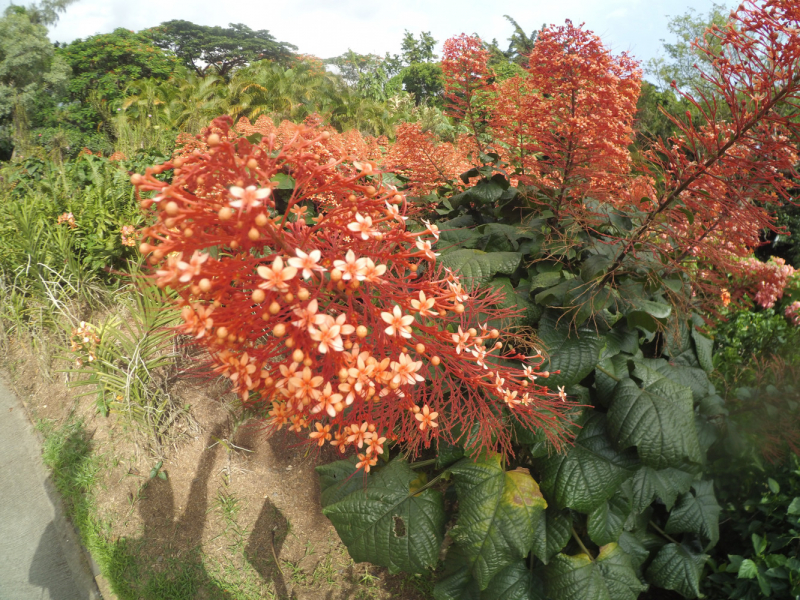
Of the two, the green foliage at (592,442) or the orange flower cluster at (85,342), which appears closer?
the green foliage at (592,442)

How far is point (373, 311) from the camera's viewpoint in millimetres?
1068

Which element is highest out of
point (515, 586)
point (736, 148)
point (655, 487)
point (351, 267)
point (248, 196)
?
point (736, 148)

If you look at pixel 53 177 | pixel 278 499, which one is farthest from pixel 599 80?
pixel 53 177

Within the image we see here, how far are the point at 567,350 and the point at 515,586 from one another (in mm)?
978

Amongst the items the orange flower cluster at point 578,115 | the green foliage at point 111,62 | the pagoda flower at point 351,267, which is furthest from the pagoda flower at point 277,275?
the green foliage at point 111,62

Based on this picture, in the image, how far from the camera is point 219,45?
1144 inches

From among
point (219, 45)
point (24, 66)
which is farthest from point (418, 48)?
point (24, 66)

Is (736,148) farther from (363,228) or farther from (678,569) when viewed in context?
(678,569)

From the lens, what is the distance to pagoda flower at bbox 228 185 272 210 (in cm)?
78

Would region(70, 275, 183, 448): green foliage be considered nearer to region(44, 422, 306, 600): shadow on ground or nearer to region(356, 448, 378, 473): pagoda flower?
region(44, 422, 306, 600): shadow on ground

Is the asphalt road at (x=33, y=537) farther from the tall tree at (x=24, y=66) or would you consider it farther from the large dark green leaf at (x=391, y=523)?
the tall tree at (x=24, y=66)

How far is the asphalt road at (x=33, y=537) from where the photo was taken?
2525 millimetres

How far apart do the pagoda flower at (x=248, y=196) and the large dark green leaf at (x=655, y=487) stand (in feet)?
5.85

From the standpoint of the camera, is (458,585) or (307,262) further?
(458,585)
